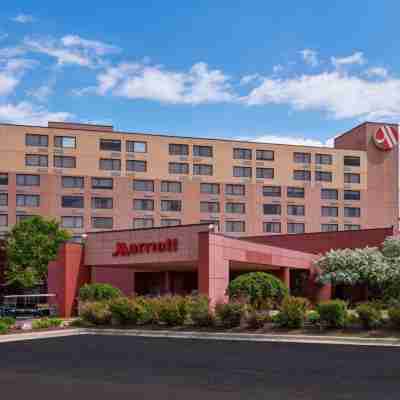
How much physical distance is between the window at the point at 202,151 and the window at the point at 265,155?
23.3 ft

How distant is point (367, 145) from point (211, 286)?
2569 inches

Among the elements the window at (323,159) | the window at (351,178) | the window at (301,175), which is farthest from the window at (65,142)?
the window at (351,178)

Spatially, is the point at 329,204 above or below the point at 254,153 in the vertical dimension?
below

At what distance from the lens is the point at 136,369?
1902cm

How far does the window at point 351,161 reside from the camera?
328ft

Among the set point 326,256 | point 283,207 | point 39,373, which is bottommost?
point 39,373

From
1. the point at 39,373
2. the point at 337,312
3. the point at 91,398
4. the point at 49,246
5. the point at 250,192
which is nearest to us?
the point at 91,398

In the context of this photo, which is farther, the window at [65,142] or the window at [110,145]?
the window at [110,145]

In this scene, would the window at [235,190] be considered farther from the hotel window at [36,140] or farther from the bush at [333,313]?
the bush at [333,313]

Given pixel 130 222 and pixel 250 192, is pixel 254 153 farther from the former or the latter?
pixel 130 222

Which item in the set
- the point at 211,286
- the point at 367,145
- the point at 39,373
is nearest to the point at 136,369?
the point at 39,373

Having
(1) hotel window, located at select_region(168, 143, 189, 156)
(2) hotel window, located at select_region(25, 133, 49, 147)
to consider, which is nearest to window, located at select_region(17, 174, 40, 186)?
(2) hotel window, located at select_region(25, 133, 49, 147)

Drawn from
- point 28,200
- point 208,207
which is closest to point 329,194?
point 208,207

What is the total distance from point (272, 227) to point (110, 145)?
26.3 meters
